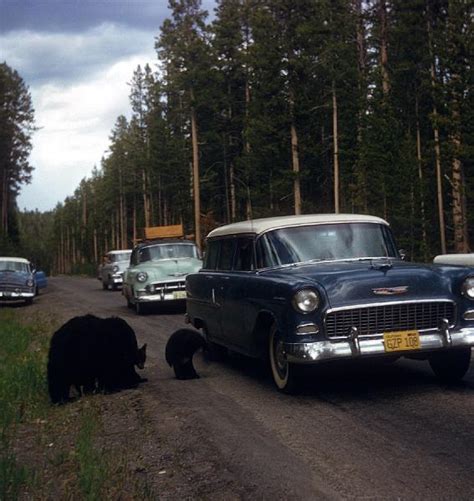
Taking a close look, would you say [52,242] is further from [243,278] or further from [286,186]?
[243,278]

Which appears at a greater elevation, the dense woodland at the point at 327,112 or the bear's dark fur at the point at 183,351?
the dense woodland at the point at 327,112

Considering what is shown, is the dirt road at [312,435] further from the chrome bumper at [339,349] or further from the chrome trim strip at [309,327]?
the chrome trim strip at [309,327]

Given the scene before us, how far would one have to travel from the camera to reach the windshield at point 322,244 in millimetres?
8172

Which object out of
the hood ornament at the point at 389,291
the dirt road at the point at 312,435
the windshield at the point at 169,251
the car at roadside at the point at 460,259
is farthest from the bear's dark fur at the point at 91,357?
the windshield at the point at 169,251

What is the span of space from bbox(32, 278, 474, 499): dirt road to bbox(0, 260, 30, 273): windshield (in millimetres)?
18989

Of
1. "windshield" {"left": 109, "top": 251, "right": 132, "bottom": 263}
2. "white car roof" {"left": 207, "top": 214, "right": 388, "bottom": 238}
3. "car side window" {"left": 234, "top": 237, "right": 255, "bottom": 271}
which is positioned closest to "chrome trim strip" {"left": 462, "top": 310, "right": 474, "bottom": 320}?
"white car roof" {"left": 207, "top": 214, "right": 388, "bottom": 238}

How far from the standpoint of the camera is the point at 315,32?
135 feet

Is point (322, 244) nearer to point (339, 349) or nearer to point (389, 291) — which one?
point (389, 291)

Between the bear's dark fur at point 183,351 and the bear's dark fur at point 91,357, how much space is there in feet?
1.56

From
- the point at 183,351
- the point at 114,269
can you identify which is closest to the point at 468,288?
the point at 183,351

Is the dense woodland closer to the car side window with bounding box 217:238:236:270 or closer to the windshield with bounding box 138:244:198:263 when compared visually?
the windshield with bounding box 138:244:198:263

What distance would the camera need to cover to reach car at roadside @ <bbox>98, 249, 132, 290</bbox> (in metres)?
32.2

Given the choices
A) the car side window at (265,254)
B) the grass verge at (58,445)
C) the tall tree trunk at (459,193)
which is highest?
the tall tree trunk at (459,193)

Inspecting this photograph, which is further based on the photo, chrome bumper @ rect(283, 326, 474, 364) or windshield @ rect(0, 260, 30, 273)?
windshield @ rect(0, 260, 30, 273)
